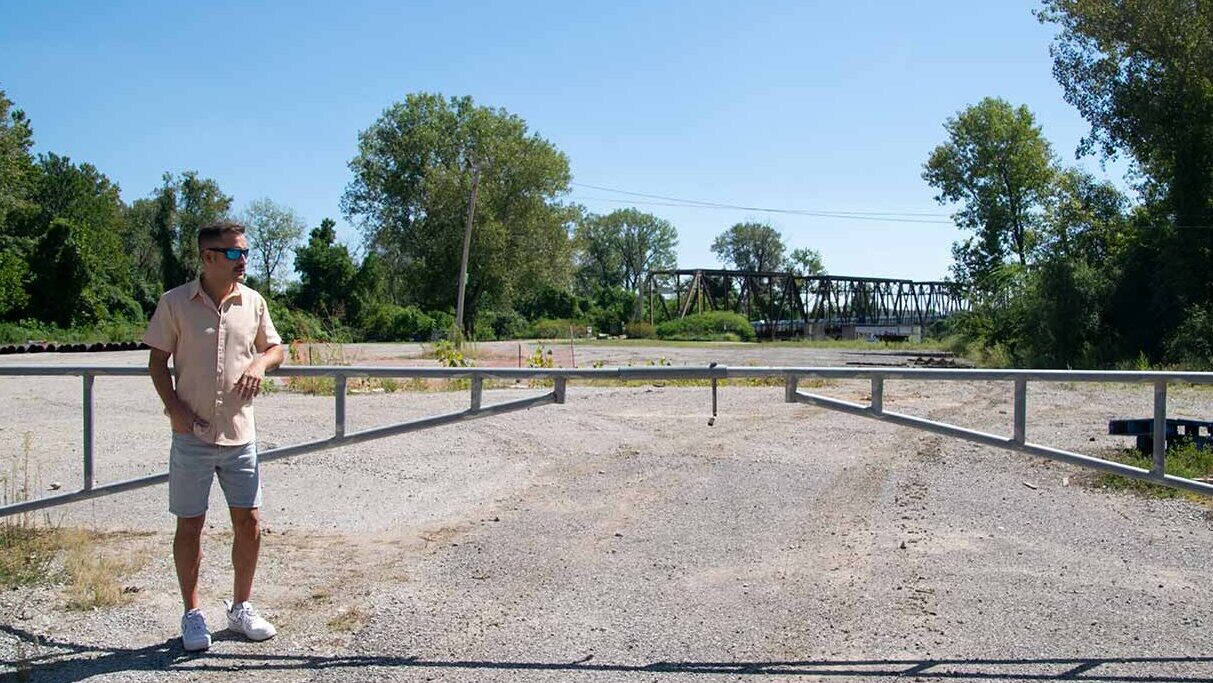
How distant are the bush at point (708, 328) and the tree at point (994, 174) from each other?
16.5 m

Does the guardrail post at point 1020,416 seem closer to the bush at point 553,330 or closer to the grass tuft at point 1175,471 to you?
the grass tuft at point 1175,471

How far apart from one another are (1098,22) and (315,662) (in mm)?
33114

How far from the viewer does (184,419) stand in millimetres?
4543

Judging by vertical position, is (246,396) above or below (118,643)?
above

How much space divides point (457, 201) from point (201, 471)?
6387cm

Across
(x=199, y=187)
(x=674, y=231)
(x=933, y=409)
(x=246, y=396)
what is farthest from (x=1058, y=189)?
(x=674, y=231)

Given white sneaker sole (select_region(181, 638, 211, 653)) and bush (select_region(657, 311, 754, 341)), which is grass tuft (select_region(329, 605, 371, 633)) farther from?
bush (select_region(657, 311, 754, 341))

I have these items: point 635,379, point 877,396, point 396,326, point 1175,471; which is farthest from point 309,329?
point 396,326

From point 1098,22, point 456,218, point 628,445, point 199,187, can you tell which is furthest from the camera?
point 199,187

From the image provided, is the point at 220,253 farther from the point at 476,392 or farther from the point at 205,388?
the point at 476,392

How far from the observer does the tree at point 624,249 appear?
130m

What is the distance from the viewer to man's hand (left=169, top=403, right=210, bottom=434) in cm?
454

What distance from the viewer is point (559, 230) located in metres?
71.9

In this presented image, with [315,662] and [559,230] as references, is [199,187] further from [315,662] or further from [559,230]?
[315,662]
